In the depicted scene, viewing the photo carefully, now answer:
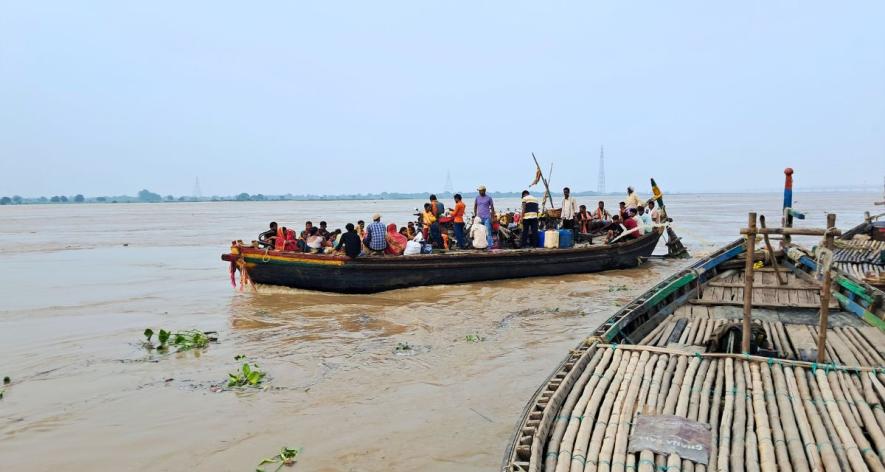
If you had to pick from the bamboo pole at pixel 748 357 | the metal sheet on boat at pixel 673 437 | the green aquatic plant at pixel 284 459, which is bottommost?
the green aquatic plant at pixel 284 459

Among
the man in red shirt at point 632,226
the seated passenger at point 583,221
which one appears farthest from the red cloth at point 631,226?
the seated passenger at point 583,221

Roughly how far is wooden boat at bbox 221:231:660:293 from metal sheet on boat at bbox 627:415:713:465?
8.27m

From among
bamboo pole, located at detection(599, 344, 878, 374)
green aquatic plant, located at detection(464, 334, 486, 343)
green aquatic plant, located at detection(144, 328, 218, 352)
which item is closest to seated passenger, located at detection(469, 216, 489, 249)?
green aquatic plant, located at detection(464, 334, 486, 343)

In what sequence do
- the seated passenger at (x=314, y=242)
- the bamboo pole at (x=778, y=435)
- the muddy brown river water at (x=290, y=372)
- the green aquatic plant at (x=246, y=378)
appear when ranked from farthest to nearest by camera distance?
the seated passenger at (x=314, y=242)
the green aquatic plant at (x=246, y=378)
the muddy brown river water at (x=290, y=372)
the bamboo pole at (x=778, y=435)

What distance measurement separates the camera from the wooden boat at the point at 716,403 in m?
3.21

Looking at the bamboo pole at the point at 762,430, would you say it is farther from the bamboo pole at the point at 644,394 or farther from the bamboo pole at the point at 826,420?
the bamboo pole at the point at 644,394

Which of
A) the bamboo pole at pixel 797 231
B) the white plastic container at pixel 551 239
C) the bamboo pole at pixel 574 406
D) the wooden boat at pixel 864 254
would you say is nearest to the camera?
the bamboo pole at pixel 574 406

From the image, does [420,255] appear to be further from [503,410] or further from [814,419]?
[814,419]

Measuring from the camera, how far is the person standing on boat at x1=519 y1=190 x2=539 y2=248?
44.3 feet

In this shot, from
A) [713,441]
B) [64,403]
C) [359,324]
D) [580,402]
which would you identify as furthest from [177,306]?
[713,441]

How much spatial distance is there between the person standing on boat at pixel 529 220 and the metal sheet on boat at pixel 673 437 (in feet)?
33.0

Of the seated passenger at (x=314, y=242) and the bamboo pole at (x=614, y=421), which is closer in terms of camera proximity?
the bamboo pole at (x=614, y=421)

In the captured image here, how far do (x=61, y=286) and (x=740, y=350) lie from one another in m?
15.5

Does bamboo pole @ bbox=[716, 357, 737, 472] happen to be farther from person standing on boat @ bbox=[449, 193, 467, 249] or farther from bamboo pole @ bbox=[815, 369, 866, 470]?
person standing on boat @ bbox=[449, 193, 467, 249]
